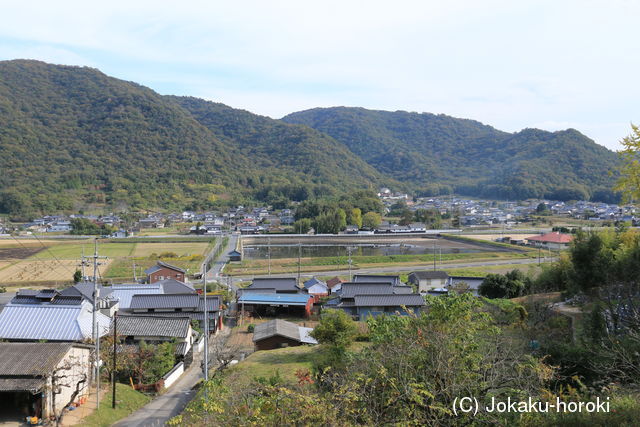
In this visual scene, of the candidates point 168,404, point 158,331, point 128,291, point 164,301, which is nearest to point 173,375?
point 168,404

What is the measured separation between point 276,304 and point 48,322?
9.10 m

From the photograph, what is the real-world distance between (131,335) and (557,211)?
241 ft

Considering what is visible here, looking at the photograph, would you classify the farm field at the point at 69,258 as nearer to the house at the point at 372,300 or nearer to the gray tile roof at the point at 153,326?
the gray tile roof at the point at 153,326

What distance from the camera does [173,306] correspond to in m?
17.9

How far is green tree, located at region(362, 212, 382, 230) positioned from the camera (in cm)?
6016

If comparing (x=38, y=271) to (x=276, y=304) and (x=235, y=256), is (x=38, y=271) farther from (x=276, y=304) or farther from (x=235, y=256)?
(x=276, y=304)

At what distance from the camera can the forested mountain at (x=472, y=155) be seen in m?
96.9

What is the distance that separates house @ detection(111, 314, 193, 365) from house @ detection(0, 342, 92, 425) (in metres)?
4.20

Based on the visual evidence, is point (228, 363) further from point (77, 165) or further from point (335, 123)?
point (335, 123)

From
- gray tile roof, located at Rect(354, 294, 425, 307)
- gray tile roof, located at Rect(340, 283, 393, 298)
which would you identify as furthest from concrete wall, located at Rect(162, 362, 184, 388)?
gray tile roof, located at Rect(340, 283, 393, 298)

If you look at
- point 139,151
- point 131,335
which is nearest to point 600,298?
point 131,335

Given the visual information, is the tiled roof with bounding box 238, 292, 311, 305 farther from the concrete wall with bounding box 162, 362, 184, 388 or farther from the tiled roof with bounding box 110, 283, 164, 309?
the concrete wall with bounding box 162, 362, 184, 388

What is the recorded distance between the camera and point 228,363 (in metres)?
12.0

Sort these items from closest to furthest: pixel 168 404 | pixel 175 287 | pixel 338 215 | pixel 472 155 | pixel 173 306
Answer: pixel 168 404 < pixel 173 306 < pixel 175 287 < pixel 338 215 < pixel 472 155
